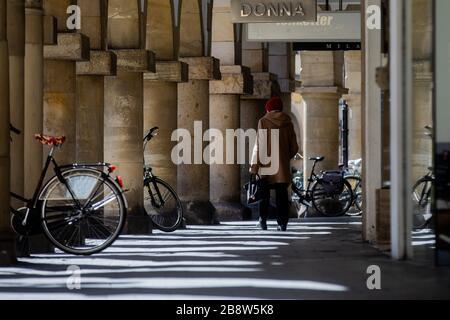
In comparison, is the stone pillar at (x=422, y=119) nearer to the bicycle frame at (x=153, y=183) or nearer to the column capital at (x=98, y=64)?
the column capital at (x=98, y=64)

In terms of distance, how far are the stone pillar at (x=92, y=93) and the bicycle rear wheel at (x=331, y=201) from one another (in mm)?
Answer: 9801

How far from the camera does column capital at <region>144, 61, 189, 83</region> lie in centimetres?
2262

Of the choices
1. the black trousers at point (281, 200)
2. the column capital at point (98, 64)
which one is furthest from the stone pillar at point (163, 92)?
the column capital at point (98, 64)

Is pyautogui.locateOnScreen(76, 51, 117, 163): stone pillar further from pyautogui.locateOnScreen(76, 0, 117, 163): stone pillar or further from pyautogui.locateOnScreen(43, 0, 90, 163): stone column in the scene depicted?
pyautogui.locateOnScreen(43, 0, 90, 163): stone column

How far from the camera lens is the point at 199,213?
948 inches

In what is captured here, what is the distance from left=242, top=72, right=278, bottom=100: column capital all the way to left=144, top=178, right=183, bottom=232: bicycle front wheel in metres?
9.19

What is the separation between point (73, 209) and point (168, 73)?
9059 mm

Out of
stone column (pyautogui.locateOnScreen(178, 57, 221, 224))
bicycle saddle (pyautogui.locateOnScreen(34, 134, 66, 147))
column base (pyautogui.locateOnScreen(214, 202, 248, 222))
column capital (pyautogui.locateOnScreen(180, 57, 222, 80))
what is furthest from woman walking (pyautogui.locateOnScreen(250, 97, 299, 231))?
column base (pyautogui.locateOnScreen(214, 202, 248, 222))

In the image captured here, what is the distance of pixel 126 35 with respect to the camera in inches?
817

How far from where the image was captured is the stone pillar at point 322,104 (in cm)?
3475

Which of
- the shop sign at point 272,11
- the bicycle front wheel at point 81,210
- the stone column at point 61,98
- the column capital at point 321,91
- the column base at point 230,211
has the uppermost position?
the shop sign at point 272,11

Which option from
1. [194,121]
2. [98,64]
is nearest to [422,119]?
[98,64]

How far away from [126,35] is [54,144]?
A: 6.93 meters

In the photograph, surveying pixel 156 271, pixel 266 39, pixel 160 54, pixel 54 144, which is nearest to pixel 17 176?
pixel 54 144
